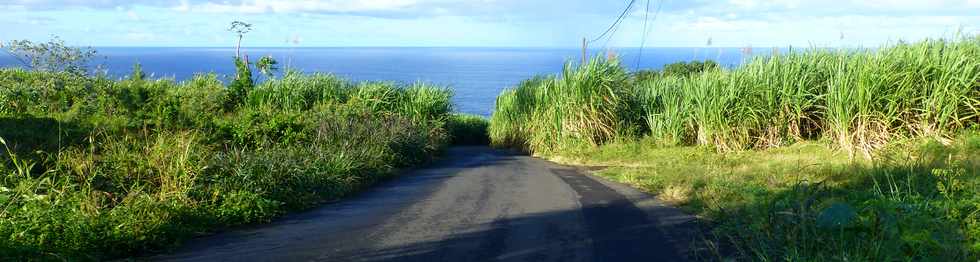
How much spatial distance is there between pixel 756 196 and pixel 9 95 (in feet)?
62.2

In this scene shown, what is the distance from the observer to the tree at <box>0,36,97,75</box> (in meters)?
23.5

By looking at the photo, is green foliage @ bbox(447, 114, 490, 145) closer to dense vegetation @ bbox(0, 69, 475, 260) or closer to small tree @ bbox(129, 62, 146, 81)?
dense vegetation @ bbox(0, 69, 475, 260)

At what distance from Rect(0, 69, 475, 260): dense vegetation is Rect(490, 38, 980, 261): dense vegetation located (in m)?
4.33

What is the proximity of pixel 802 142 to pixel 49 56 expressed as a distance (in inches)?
823

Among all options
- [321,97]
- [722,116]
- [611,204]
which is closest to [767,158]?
[722,116]

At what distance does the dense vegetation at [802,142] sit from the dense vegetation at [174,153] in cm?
433

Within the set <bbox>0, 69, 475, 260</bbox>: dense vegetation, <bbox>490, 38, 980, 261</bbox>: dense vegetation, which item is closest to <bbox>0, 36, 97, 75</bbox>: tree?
<bbox>0, 69, 475, 260</bbox>: dense vegetation

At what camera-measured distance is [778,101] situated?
16.6 metres

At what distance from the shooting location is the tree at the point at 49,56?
2350 centimetres

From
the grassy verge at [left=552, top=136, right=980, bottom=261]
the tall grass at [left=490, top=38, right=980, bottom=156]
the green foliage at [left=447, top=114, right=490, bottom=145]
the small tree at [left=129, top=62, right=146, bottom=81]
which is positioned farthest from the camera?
the green foliage at [left=447, top=114, right=490, bottom=145]

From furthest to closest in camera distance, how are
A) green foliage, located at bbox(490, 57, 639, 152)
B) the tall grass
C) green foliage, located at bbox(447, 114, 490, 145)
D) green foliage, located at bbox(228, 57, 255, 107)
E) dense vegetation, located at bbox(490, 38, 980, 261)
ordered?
green foliage, located at bbox(447, 114, 490, 145), green foliage, located at bbox(228, 57, 255, 107), green foliage, located at bbox(490, 57, 639, 152), the tall grass, dense vegetation, located at bbox(490, 38, 980, 261)

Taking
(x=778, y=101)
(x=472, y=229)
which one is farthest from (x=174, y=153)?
(x=778, y=101)

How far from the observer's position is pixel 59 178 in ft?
29.1

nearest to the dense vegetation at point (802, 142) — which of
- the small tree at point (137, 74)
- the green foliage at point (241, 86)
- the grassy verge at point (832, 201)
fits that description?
the grassy verge at point (832, 201)
